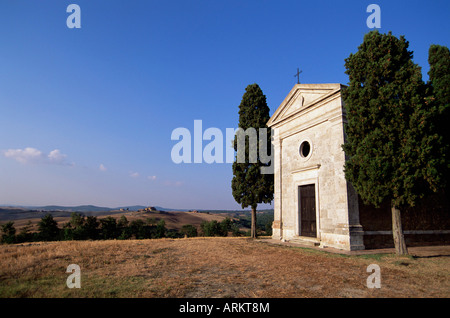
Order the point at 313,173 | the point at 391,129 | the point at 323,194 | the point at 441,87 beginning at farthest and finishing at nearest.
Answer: the point at 313,173 → the point at 323,194 → the point at 441,87 → the point at 391,129

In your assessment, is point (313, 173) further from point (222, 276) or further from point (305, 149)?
point (222, 276)

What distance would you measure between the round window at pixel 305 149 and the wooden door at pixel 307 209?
1.91 metres

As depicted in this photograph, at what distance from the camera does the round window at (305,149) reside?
14.8 metres

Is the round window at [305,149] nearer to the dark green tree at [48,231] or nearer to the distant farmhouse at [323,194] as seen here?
the distant farmhouse at [323,194]

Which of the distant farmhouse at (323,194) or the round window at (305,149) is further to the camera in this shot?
the round window at (305,149)

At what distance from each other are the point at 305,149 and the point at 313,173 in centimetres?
204

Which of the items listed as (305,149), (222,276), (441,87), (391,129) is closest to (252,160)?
(305,149)

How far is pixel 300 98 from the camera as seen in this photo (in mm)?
15102

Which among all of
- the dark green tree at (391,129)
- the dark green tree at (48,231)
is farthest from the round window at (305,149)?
the dark green tree at (48,231)

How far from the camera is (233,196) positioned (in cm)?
1861

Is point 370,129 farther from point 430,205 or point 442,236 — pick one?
point 442,236

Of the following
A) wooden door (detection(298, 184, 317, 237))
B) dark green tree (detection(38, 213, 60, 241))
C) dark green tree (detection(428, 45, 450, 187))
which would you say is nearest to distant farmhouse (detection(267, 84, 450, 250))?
wooden door (detection(298, 184, 317, 237))
